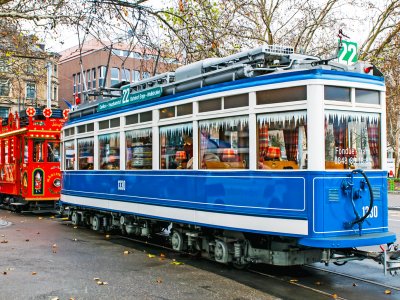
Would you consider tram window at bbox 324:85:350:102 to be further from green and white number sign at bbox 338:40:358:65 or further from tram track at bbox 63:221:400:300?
tram track at bbox 63:221:400:300

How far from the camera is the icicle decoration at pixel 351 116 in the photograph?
7926mm

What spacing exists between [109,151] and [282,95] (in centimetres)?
596

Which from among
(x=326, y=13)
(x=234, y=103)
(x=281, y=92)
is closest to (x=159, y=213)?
(x=234, y=103)

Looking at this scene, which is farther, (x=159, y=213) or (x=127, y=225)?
(x=127, y=225)

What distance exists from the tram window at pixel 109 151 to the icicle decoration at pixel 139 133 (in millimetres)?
655

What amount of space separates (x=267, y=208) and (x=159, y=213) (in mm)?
3150

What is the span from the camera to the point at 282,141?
8.12 meters

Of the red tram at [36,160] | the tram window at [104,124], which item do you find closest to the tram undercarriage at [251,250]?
the tram window at [104,124]

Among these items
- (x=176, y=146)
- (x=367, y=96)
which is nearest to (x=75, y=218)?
(x=176, y=146)

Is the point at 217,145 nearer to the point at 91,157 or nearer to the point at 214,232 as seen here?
the point at 214,232

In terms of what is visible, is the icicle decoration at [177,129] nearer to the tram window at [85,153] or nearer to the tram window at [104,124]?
the tram window at [104,124]

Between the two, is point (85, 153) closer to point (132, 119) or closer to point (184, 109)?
point (132, 119)

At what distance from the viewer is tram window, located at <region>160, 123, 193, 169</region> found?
9906 millimetres

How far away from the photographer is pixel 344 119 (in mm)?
8062
